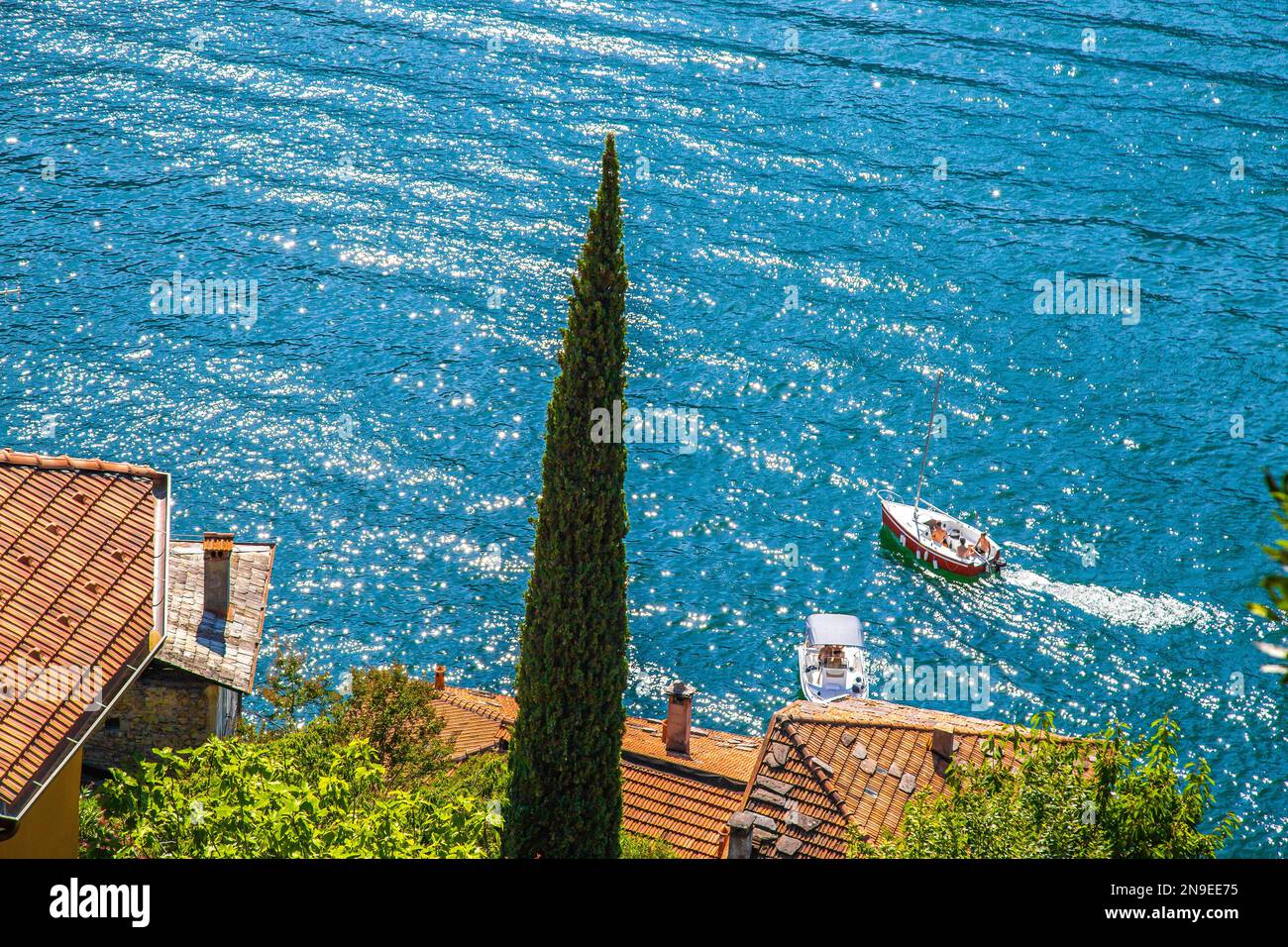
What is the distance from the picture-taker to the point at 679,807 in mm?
37000

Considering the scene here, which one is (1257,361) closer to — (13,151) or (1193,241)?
(1193,241)

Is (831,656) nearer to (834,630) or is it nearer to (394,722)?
(834,630)

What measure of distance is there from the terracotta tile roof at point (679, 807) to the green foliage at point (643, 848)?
1.13 metres

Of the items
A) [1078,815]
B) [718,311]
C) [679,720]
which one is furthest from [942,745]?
[718,311]

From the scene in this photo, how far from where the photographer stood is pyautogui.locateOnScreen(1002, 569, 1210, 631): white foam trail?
213 feet

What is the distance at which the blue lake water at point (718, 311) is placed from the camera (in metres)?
64.9

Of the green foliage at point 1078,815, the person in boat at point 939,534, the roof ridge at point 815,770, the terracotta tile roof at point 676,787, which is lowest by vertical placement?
the terracotta tile roof at point 676,787

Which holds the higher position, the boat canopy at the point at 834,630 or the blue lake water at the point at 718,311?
the blue lake water at the point at 718,311

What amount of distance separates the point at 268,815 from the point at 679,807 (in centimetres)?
1874

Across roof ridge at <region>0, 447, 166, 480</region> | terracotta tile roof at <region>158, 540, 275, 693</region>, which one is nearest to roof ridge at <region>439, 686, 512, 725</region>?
terracotta tile roof at <region>158, 540, 275, 693</region>

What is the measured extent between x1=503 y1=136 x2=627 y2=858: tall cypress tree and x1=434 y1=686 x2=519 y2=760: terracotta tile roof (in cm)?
1630

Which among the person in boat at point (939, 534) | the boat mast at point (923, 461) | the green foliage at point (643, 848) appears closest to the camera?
the green foliage at point (643, 848)

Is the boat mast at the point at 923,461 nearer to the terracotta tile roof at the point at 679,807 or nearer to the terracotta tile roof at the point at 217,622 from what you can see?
the terracotta tile roof at the point at 679,807

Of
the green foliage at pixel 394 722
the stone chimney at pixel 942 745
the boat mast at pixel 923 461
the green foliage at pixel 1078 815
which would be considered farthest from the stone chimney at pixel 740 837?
the boat mast at pixel 923 461
